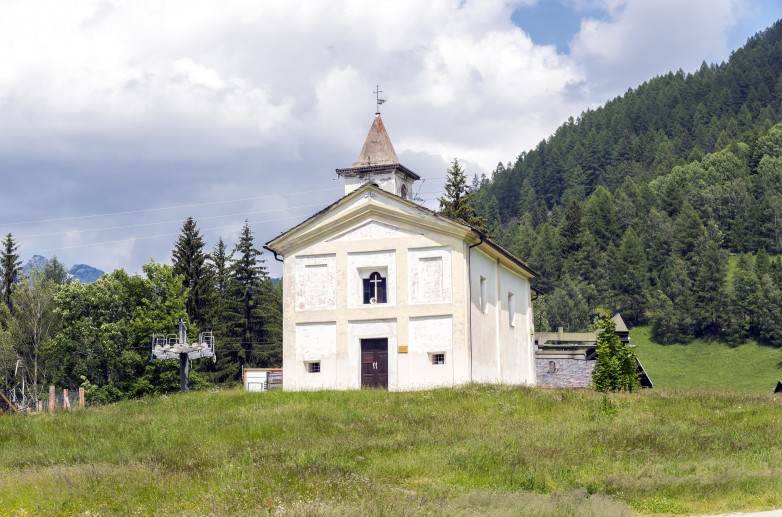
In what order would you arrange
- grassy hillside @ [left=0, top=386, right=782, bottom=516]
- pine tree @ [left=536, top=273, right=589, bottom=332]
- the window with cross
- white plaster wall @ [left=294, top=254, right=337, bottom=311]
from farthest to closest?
pine tree @ [left=536, top=273, right=589, bottom=332]
white plaster wall @ [left=294, top=254, right=337, bottom=311]
the window with cross
grassy hillside @ [left=0, top=386, right=782, bottom=516]

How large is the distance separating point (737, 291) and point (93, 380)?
110 meters

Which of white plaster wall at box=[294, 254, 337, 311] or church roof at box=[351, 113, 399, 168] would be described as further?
church roof at box=[351, 113, 399, 168]

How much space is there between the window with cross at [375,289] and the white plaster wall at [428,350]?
5.75ft

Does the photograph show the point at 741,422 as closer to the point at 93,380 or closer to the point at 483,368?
the point at 483,368

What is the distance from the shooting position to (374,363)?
112 feet

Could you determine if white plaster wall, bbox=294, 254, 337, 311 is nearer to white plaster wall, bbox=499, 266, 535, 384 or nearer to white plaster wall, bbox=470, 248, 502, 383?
white plaster wall, bbox=470, 248, 502, 383

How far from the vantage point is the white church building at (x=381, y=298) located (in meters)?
33.7

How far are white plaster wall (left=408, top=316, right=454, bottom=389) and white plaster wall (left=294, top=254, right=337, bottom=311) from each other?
3.61 metres

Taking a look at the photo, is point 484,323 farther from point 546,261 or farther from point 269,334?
point 546,261

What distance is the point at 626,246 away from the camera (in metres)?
159

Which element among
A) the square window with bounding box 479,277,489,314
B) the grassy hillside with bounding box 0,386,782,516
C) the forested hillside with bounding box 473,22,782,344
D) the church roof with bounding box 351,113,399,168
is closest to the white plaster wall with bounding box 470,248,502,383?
the square window with bounding box 479,277,489,314

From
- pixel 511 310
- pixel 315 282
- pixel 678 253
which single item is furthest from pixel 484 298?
pixel 678 253

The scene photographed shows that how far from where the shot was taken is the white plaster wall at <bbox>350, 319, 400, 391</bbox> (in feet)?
111

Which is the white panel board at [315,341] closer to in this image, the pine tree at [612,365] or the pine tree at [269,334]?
the pine tree at [612,365]
